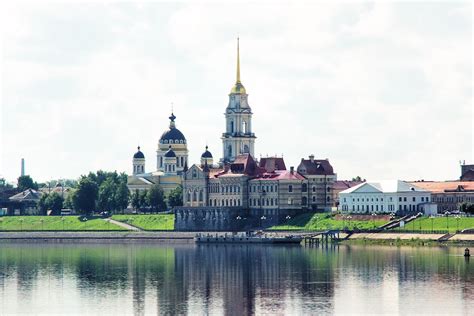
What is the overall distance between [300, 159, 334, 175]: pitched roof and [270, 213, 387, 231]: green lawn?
29.9 feet

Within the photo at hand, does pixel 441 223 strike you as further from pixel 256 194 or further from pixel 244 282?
pixel 244 282

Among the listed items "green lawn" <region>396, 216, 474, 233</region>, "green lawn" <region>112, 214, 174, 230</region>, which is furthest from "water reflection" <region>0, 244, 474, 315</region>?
"green lawn" <region>112, 214, 174, 230</region>

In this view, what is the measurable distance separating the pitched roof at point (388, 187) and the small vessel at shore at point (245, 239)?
15.9 m

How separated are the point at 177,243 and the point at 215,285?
230 ft

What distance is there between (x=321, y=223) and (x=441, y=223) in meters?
19.8

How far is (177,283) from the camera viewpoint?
108 metres

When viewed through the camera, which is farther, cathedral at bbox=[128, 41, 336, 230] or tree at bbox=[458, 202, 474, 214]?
cathedral at bbox=[128, 41, 336, 230]

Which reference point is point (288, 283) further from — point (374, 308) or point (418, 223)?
point (418, 223)

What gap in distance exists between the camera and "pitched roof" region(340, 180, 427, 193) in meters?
179

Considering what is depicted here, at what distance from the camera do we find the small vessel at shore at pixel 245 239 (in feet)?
531

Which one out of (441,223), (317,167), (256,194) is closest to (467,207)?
(441,223)

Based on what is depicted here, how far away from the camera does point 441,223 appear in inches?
6260

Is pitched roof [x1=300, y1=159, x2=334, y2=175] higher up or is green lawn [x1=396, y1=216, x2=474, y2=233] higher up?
pitched roof [x1=300, y1=159, x2=334, y2=175]

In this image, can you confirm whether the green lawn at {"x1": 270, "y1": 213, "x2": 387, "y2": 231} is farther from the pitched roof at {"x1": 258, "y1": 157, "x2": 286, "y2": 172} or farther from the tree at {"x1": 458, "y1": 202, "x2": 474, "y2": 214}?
the pitched roof at {"x1": 258, "y1": 157, "x2": 286, "y2": 172}
